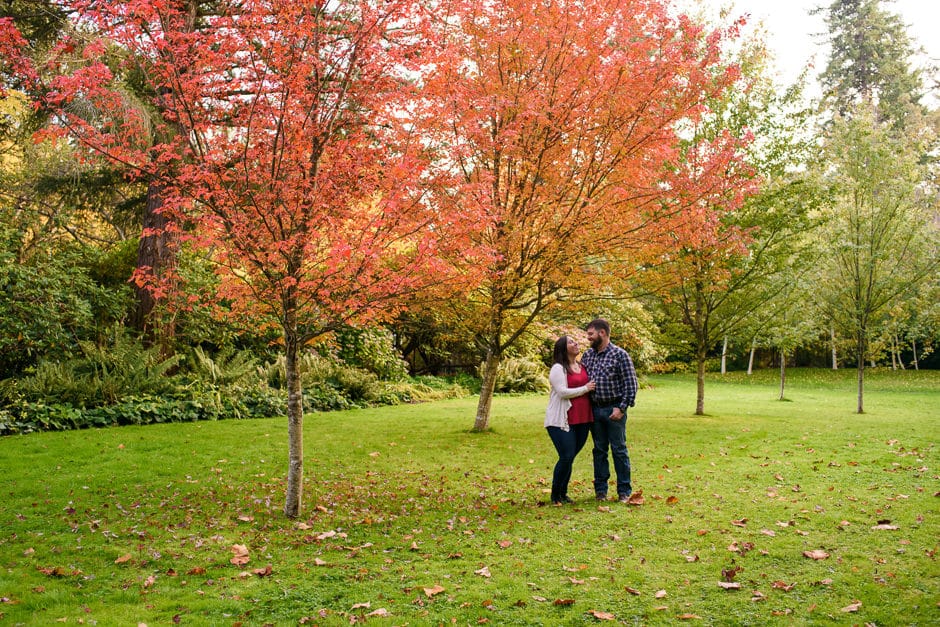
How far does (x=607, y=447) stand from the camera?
21.6 feet

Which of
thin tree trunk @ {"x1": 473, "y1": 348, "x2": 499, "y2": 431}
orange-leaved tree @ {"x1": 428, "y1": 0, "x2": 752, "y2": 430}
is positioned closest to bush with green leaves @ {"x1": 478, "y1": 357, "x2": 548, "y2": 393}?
thin tree trunk @ {"x1": 473, "y1": 348, "x2": 499, "y2": 431}

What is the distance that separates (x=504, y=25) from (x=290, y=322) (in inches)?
226

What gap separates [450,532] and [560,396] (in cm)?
168

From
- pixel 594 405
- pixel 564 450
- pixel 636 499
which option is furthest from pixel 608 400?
pixel 636 499

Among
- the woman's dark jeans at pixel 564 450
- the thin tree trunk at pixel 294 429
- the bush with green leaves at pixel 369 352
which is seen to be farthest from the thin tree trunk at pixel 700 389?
the thin tree trunk at pixel 294 429

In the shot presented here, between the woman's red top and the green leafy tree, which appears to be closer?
the woman's red top

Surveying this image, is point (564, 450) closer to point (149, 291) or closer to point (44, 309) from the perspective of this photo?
point (44, 309)

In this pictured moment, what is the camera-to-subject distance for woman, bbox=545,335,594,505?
6465 mm

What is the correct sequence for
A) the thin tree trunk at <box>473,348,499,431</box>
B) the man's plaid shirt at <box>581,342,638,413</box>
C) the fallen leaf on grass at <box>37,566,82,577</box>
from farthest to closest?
1. the thin tree trunk at <box>473,348,499,431</box>
2. the man's plaid shirt at <box>581,342,638,413</box>
3. the fallen leaf on grass at <box>37,566,82,577</box>

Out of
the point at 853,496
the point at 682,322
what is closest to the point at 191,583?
the point at 853,496

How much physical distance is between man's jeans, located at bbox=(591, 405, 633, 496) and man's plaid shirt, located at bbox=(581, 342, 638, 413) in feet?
0.39

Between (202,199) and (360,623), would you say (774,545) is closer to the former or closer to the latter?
(360,623)

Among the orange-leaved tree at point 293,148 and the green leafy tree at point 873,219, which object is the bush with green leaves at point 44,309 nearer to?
the orange-leaved tree at point 293,148

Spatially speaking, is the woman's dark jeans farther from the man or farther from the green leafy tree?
the green leafy tree
